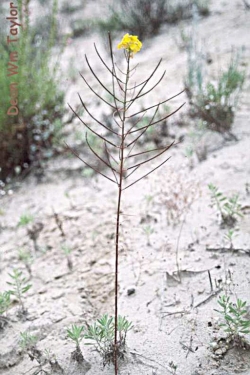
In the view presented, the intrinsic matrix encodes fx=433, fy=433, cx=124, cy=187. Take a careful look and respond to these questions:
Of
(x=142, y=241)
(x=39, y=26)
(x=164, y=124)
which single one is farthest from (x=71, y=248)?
(x=39, y=26)

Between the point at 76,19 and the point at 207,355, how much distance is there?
6611 millimetres

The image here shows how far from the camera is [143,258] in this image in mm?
2395

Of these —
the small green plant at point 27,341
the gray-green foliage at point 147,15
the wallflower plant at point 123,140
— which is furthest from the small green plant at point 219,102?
the gray-green foliage at point 147,15

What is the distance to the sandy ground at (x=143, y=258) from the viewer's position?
1868 millimetres

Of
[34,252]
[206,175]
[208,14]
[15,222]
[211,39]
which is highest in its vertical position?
[208,14]

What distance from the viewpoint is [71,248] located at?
2.70 m

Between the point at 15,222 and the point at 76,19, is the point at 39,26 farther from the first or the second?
the point at 15,222

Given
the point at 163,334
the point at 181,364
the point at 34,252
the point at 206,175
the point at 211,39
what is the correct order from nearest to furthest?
the point at 181,364, the point at 163,334, the point at 34,252, the point at 206,175, the point at 211,39

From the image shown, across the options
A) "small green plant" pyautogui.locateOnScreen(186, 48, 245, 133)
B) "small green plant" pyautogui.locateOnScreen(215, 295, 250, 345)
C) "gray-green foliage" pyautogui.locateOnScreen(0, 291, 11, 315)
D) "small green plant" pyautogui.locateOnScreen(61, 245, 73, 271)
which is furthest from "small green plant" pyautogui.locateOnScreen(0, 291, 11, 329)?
"small green plant" pyautogui.locateOnScreen(186, 48, 245, 133)

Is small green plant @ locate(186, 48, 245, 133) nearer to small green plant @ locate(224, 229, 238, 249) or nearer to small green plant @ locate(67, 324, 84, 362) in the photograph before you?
small green plant @ locate(224, 229, 238, 249)

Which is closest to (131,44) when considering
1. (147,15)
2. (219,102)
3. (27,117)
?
(219,102)

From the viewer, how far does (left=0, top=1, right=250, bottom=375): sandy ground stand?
187 centimetres

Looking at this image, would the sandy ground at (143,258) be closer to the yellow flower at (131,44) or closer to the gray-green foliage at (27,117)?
the gray-green foliage at (27,117)

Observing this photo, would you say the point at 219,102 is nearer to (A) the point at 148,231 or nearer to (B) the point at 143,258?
(A) the point at 148,231
